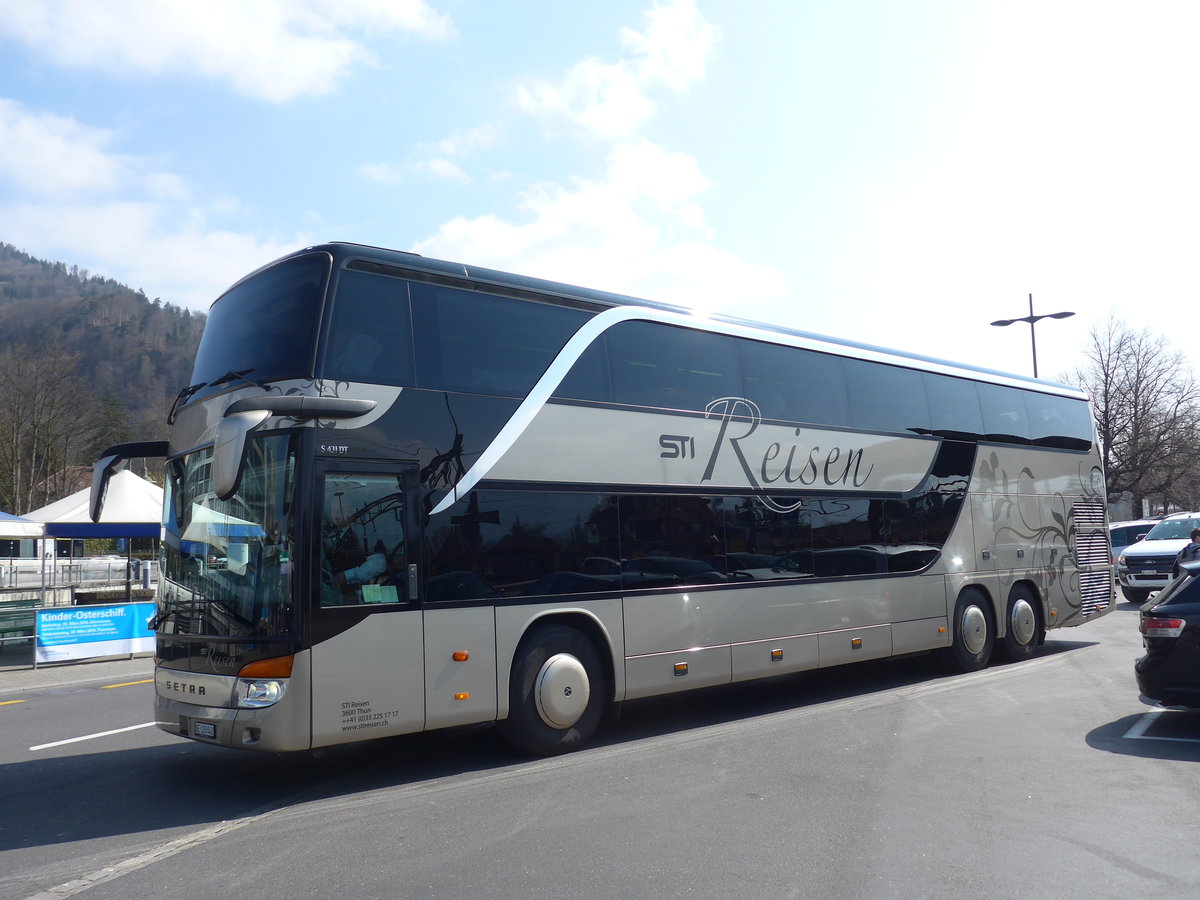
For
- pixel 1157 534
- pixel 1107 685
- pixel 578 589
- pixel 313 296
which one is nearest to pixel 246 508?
pixel 313 296

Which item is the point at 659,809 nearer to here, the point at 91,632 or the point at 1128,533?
the point at 91,632

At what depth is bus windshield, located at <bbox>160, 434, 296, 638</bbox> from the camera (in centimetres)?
718

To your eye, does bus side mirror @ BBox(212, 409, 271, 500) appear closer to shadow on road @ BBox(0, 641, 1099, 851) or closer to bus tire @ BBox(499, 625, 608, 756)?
shadow on road @ BBox(0, 641, 1099, 851)

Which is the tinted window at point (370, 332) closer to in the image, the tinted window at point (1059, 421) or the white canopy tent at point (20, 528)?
the tinted window at point (1059, 421)

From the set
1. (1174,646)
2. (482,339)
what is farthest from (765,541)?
(482,339)

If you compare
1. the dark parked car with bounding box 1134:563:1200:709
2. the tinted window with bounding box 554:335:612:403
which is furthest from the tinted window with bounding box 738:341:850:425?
the dark parked car with bounding box 1134:563:1200:709

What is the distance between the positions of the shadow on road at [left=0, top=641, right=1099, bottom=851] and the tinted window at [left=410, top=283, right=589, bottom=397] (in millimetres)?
3397

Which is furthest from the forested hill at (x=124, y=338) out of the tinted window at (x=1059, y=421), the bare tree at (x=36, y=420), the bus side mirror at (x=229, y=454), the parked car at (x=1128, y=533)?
the bus side mirror at (x=229, y=454)

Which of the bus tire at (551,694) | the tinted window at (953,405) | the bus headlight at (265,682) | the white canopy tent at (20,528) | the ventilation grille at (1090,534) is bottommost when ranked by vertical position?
the bus tire at (551,694)

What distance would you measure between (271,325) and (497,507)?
2.45 meters

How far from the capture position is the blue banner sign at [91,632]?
55.6ft

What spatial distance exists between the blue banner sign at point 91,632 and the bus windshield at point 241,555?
10.8 metres

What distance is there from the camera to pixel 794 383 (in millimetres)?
11531

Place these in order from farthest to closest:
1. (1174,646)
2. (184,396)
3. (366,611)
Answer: (1174,646) → (184,396) → (366,611)
